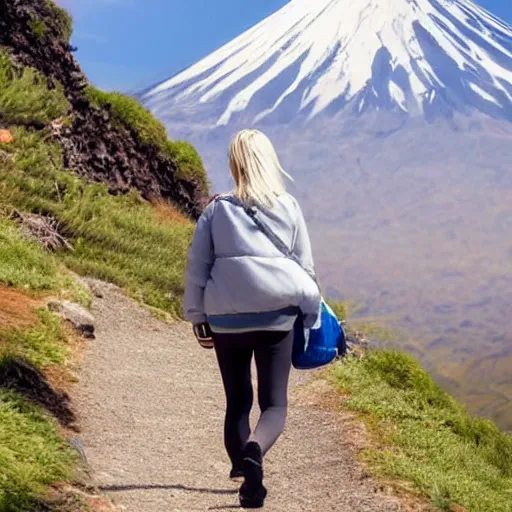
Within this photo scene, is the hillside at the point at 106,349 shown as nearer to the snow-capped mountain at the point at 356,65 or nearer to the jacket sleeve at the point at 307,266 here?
the jacket sleeve at the point at 307,266

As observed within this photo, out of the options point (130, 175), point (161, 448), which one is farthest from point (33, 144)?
point (161, 448)

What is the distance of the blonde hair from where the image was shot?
4.18m

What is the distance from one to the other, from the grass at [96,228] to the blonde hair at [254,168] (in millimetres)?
7907

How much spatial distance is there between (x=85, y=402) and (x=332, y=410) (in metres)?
2.11

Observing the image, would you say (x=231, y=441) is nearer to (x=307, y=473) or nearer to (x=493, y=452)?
(x=307, y=473)

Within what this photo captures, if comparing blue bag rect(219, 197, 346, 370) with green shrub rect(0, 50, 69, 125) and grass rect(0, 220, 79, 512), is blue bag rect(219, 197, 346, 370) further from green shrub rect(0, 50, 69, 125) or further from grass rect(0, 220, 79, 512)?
green shrub rect(0, 50, 69, 125)

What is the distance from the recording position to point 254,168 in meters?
4.19

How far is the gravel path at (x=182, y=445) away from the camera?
A: 197 inches

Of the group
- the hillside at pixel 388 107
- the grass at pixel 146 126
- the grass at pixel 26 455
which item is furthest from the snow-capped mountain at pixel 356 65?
the grass at pixel 26 455

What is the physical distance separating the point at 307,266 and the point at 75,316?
463 cm

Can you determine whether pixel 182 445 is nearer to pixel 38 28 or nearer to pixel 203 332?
pixel 203 332

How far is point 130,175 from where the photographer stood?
1898cm

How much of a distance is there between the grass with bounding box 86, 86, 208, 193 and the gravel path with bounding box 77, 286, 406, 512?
1145 centimetres

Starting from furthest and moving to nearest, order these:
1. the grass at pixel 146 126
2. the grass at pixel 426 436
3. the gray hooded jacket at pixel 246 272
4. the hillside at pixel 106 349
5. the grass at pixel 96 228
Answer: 1. the grass at pixel 146 126
2. the grass at pixel 96 228
3. the grass at pixel 426 436
4. the hillside at pixel 106 349
5. the gray hooded jacket at pixel 246 272
